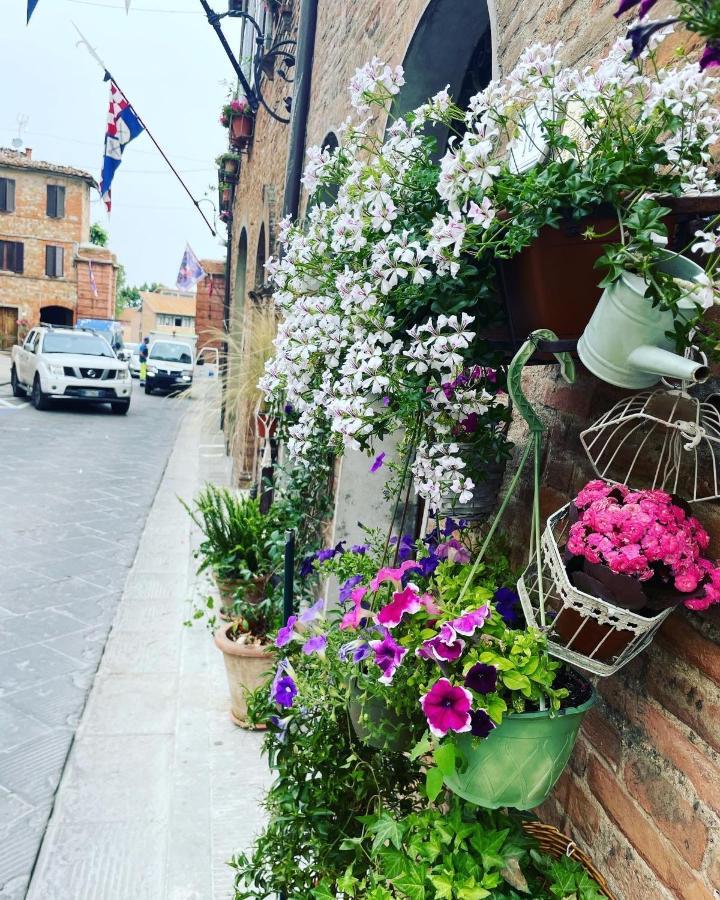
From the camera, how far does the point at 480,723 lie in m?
1.04

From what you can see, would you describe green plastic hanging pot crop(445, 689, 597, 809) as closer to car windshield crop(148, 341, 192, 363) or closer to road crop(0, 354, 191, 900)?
road crop(0, 354, 191, 900)

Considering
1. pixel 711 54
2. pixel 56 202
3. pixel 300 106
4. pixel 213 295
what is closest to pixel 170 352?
pixel 213 295

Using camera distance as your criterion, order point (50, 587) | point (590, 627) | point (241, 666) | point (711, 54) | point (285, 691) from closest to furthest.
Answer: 1. point (711, 54)
2. point (590, 627)
3. point (285, 691)
4. point (241, 666)
5. point (50, 587)

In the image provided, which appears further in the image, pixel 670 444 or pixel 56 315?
pixel 56 315

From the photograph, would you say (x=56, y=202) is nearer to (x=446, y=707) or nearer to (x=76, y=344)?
(x=76, y=344)

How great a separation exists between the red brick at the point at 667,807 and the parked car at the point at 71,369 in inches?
534

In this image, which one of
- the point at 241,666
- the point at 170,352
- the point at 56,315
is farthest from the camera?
the point at 56,315

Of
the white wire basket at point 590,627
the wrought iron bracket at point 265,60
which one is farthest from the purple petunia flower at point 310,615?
the wrought iron bracket at point 265,60

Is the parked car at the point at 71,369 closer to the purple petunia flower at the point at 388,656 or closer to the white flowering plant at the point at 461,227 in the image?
the white flowering plant at the point at 461,227

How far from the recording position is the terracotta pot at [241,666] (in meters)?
3.08

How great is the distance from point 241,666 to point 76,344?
12748 millimetres

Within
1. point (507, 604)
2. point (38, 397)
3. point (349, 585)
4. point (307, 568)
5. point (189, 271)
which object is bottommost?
point (307, 568)

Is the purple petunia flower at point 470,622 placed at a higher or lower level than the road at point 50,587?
higher

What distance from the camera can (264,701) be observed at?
6.94ft
